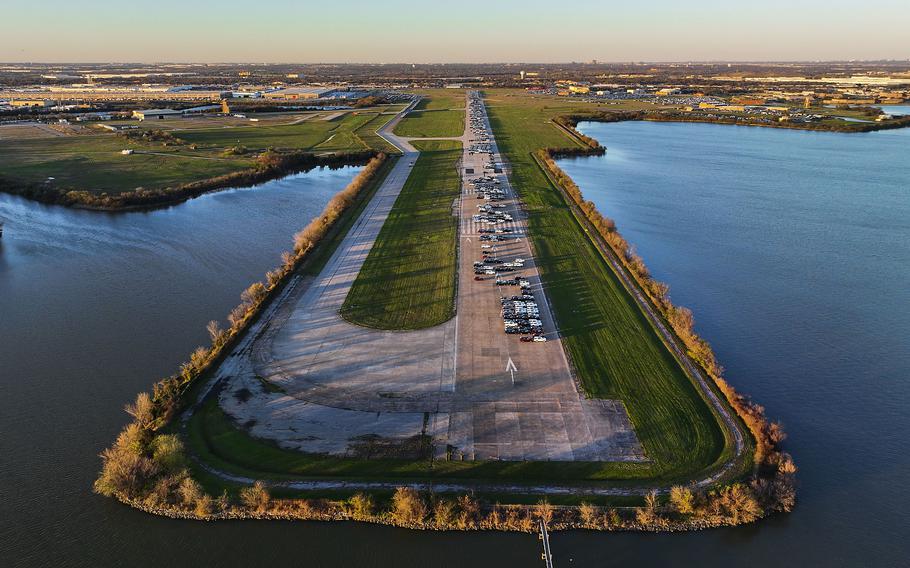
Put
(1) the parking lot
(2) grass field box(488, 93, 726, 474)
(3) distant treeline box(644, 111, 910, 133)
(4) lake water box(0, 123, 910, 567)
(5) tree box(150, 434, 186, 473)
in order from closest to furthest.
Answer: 1. (4) lake water box(0, 123, 910, 567)
2. (5) tree box(150, 434, 186, 473)
3. (1) the parking lot
4. (2) grass field box(488, 93, 726, 474)
5. (3) distant treeline box(644, 111, 910, 133)

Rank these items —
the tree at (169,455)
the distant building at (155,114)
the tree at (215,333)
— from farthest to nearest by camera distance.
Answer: the distant building at (155,114) < the tree at (215,333) < the tree at (169,455)

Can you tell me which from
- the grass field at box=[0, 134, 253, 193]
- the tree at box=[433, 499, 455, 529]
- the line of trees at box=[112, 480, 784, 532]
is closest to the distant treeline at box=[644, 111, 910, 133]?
the grass field at box=[0, 134, 253, 193]

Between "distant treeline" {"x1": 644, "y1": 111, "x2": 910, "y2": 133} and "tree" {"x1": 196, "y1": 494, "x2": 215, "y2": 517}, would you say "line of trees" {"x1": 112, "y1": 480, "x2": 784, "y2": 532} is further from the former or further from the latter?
"distant treeline" {"x1": 644, "y1": 111, "x2": 910, "y2": 133}

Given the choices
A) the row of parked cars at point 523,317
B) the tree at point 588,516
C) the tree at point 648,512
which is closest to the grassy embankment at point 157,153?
the row of parked cars at point 523,317

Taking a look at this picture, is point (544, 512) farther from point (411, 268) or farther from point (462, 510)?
point (411, 268)

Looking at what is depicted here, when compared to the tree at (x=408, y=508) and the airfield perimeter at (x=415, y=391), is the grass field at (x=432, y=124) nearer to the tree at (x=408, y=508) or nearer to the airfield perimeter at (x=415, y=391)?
the airfield perimeter at (x=415, y=391)

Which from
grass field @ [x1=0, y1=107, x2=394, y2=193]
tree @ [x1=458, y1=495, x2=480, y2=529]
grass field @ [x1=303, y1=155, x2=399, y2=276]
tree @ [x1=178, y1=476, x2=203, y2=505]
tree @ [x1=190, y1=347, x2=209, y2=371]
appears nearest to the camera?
tree @ [x1=458, y1=495, x2=480, y2=529]

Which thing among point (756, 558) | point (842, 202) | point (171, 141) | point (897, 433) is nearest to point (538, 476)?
point (756, 558)

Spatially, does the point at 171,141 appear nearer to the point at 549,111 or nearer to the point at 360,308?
the point at 360,308
